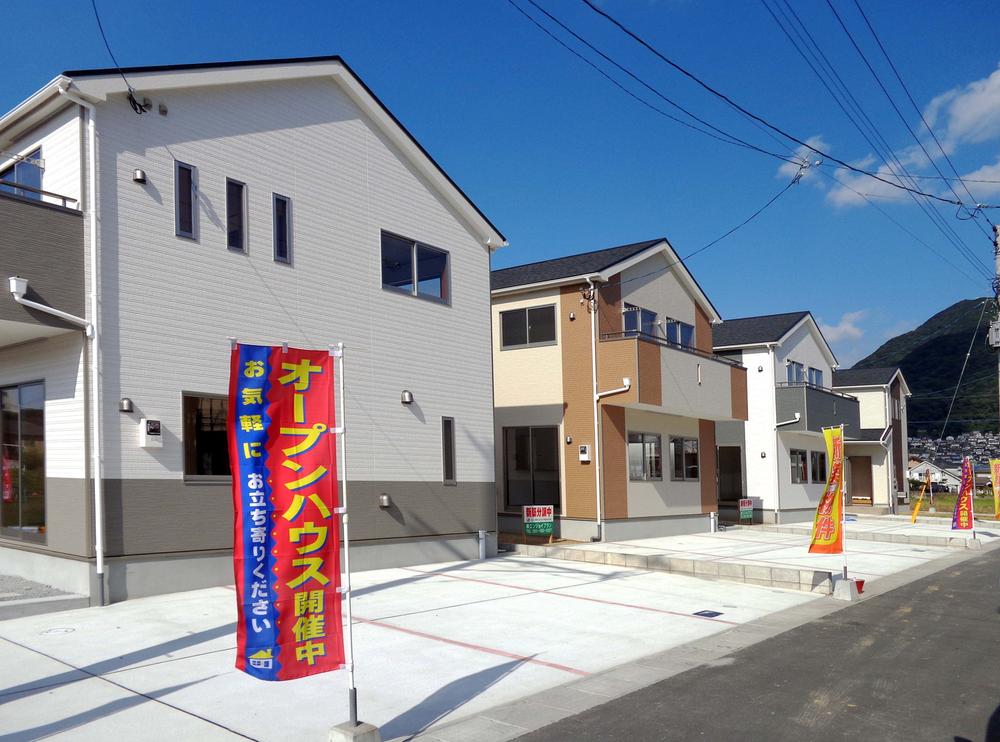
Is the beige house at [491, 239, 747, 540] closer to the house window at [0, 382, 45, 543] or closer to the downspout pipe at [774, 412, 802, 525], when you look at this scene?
the downspout pipe at [774, 412, 802, 525]

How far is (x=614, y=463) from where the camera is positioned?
20922 mm

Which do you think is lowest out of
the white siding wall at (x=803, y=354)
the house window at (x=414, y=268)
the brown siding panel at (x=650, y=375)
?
the brown siding panel at (x=650, y=375)

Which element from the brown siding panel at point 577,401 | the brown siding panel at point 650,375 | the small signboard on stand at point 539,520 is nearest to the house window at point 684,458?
the brown siding panel at point 650,375

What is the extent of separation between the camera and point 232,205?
13.0 meters

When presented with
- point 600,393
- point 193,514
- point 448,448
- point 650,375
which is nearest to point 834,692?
point 193,514

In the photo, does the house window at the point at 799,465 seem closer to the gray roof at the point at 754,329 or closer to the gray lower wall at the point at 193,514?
the gray roof at the point at 754,329

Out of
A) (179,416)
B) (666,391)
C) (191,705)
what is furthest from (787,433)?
(191,705)

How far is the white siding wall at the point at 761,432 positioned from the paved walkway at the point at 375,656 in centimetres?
1647

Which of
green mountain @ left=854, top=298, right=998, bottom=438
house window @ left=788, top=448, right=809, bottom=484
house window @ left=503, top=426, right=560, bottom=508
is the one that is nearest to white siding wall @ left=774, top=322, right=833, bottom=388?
house window @ left=788, top=448, right=809, bottom=484

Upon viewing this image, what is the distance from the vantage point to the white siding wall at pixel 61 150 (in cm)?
1104

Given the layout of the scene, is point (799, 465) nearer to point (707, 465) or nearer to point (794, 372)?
point (794, 372)

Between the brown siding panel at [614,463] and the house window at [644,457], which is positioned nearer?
the brown siding panel at [614,463]

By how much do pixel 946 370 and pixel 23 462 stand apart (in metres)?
87.1

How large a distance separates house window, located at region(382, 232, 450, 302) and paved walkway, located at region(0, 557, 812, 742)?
5.56m
